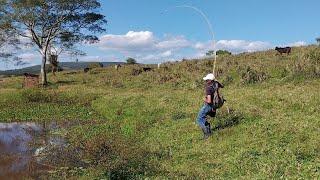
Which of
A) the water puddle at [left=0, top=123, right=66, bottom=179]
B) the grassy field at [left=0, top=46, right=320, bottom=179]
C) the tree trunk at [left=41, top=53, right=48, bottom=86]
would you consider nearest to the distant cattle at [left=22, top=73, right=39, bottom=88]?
the tree trunk at [left=41, top=53, right=48, bottom=86]

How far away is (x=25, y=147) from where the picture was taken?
21.7 metres

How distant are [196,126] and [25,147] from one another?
7170 mm

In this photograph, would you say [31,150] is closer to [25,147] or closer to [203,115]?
[25,147]

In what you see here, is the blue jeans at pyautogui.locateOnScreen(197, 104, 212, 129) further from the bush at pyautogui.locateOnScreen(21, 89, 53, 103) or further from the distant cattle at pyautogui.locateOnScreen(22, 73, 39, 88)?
the distant cattle at pyautogui.locateOnScreen(22, 73, 39, 88)

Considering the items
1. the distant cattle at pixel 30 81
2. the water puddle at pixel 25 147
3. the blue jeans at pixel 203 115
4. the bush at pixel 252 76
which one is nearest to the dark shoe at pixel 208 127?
the blue jeans at pixel 203 115

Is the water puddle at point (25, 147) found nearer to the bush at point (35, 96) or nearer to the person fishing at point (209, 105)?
the person fishing at point (209, 105)

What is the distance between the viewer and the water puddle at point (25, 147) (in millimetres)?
17234

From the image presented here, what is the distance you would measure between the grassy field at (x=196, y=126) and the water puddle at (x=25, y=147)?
35.7 inches

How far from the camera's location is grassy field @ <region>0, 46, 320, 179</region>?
571 inches

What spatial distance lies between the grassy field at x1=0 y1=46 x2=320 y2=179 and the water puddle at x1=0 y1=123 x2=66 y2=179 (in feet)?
2.97

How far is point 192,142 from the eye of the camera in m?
18.5

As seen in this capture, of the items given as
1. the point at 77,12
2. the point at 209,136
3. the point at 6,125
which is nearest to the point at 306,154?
the point at 209,136

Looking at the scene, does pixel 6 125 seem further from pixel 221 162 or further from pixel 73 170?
pixel 221 162

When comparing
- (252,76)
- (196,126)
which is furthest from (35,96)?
(196,126)
